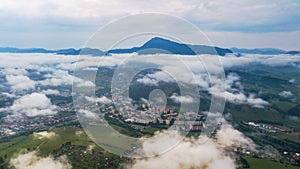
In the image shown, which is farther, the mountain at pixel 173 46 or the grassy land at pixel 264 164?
the grassy land at pixel 264 164

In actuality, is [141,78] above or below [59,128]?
above

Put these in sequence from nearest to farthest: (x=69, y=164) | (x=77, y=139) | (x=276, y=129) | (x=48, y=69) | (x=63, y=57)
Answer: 1. (x=69, y=164)
2. (x=77, y=139)
3. (x=276, y=129)
4. (x=48, y=69)
5. (x=63, y=57)

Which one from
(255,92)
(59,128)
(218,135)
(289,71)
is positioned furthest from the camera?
(289,71)

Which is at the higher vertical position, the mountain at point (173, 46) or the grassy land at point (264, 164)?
the mountain at point (173, 46)

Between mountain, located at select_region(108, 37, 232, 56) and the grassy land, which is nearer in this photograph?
mountain, located at select_region(108, 37, 232, 56)

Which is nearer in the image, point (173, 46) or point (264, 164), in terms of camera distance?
point (264, 164)

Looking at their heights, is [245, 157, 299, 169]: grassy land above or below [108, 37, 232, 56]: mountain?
below

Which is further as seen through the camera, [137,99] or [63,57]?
[63,57]

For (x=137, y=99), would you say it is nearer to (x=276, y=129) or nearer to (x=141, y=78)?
(x=141, y=78)

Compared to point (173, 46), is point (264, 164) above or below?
below

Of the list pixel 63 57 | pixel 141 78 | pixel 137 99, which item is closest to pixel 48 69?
pixel 63 57
